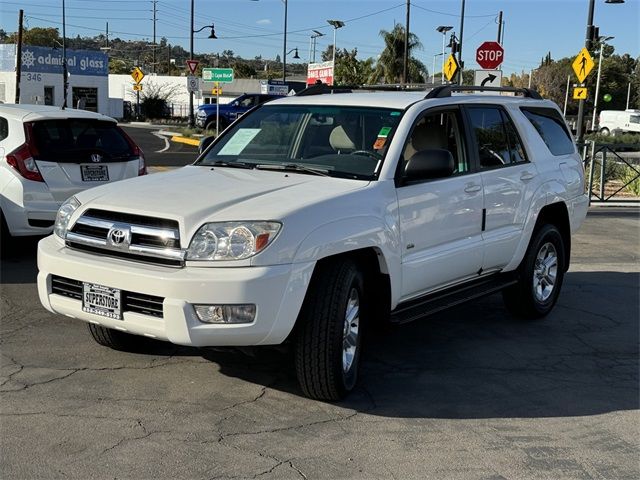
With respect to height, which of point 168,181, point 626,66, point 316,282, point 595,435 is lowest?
point 595,435

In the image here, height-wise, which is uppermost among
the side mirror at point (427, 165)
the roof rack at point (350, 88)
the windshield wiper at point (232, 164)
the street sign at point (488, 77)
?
the street sign at point (488, 77)

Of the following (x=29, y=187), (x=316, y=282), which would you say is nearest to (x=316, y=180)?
(x=316, y=282)

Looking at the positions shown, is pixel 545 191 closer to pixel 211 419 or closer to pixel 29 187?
pixel 211 419

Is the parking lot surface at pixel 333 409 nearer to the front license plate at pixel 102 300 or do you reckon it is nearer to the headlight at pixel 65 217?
the front license plate at pixel 102 300

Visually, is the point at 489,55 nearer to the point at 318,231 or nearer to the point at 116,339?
the point at 116,339

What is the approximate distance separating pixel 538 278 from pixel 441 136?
1822 millimetres

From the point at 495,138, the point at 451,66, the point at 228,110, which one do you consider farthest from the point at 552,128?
the point at 228,110

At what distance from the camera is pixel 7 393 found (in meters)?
4.62

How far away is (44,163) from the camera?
26.3 feet

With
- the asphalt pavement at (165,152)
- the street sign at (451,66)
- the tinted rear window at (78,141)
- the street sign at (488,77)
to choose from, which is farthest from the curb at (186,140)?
the tinted rear window at (78,141)

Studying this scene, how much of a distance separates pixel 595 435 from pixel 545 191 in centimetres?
280

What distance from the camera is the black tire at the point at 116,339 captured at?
535 centimetres

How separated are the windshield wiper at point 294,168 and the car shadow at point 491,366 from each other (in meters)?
1.17

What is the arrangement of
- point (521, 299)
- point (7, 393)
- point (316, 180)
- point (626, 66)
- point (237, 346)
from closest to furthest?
1. point (237, 346)
2. point (7, 393)
3. point (316, 180)
4. point (521, 299)
5. point (626, 66)
